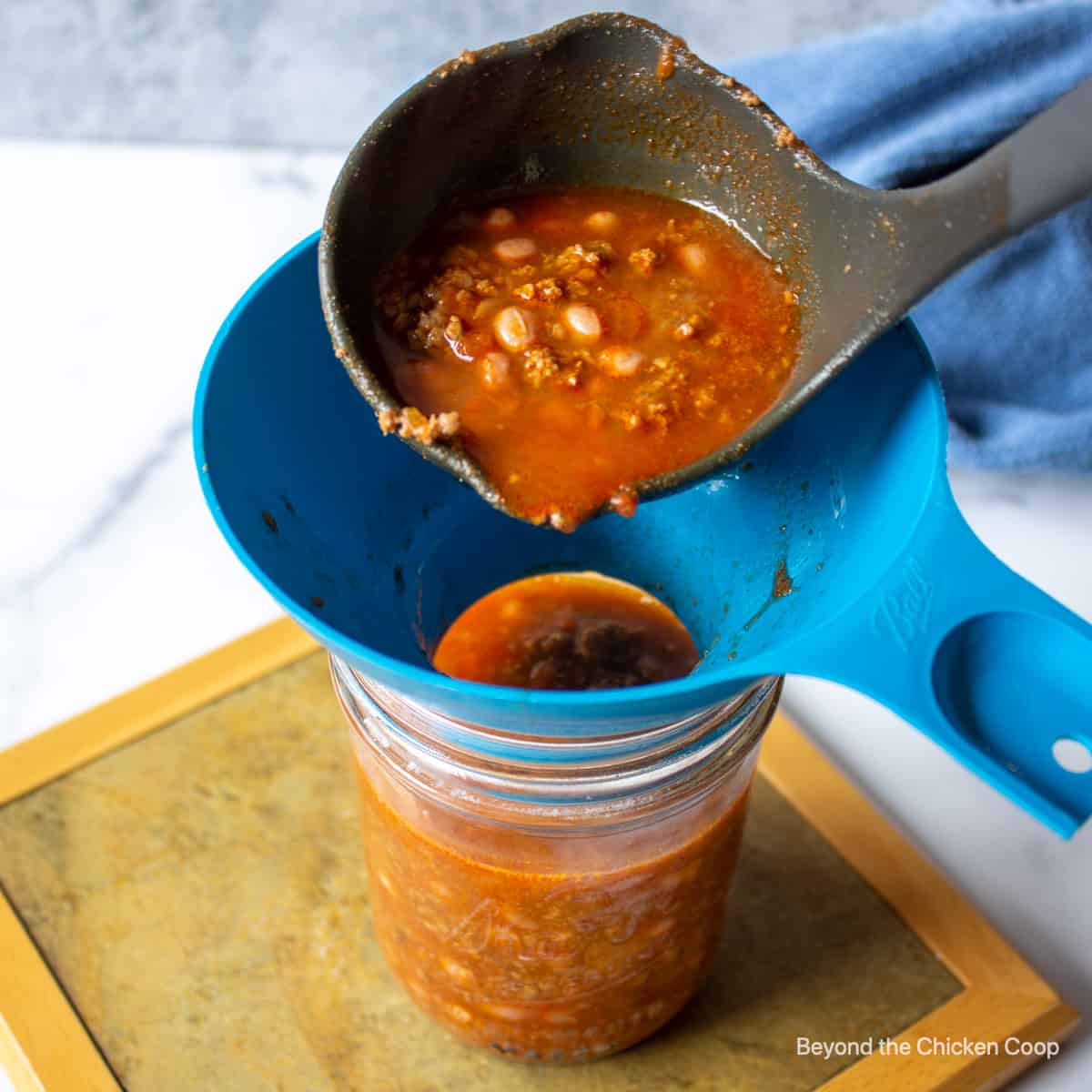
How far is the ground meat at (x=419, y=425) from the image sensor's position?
2.99 feet

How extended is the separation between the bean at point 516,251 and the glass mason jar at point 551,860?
1.03 feet

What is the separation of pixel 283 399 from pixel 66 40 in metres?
1.35

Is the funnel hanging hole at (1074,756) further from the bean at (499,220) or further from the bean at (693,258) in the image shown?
the bean at (499,220)

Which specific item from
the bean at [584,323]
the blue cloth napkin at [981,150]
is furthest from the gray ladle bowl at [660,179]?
the blue cloth napkin at [981,150]

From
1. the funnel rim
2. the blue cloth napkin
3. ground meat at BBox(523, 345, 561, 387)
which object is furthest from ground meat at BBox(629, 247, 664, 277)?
the blue cloth napkin

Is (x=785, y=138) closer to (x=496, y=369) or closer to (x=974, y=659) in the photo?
(x=496, y=369)

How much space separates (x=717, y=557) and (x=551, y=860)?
292 millimetres

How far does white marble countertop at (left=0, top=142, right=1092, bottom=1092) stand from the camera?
4.60 ft

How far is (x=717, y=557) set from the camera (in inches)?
47.4

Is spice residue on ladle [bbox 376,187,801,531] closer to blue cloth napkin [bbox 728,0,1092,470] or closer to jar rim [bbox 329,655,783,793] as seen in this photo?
jar rim [bbox 329,655,783,793]

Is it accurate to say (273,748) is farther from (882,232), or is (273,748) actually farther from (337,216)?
(882,232)

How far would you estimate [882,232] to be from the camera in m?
0.96

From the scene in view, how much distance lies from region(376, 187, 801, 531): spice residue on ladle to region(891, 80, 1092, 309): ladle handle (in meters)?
0.11

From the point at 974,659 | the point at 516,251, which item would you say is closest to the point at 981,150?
the point at 516,251
